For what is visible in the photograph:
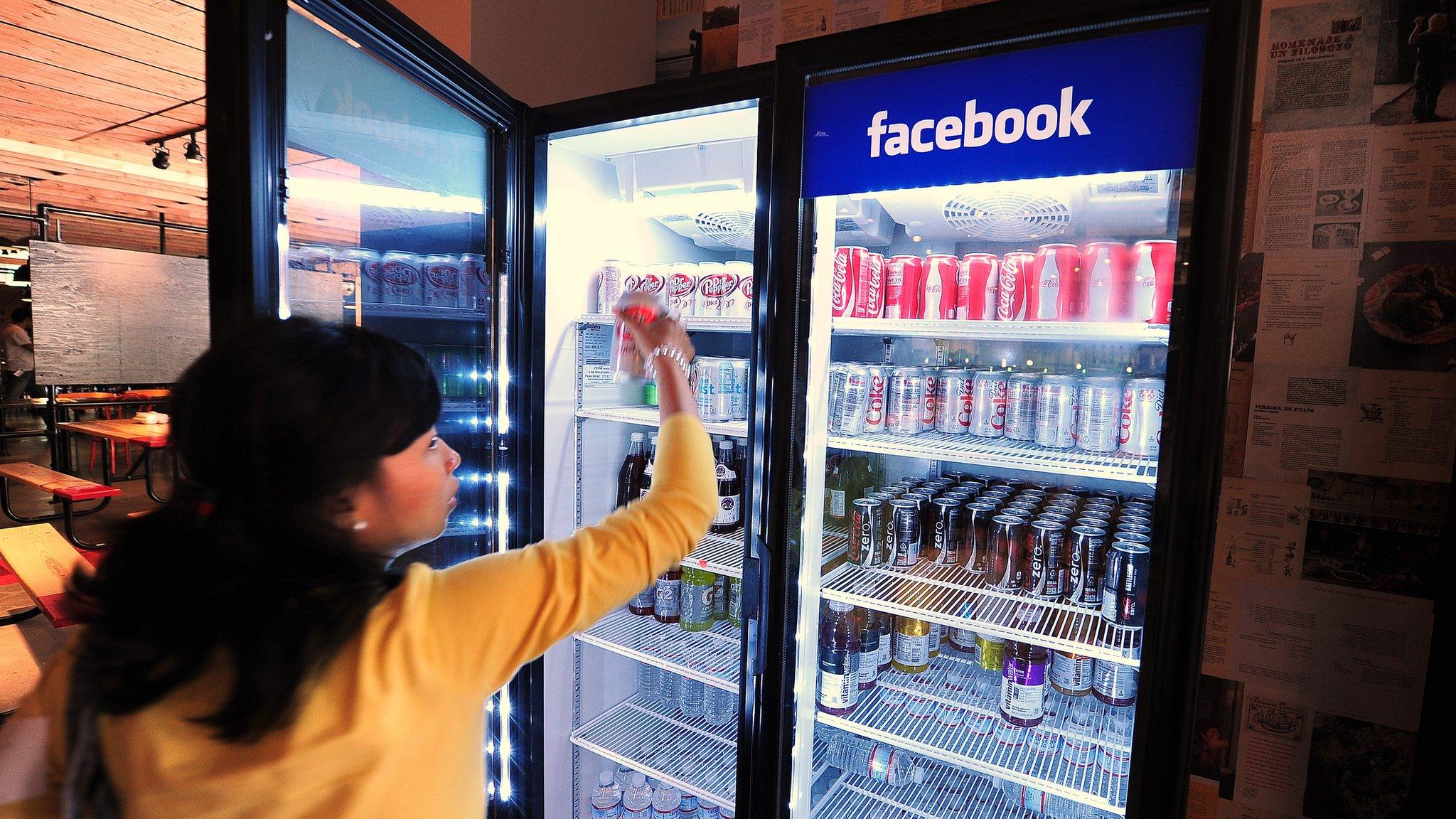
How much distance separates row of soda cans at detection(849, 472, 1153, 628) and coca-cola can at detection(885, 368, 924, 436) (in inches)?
7.9

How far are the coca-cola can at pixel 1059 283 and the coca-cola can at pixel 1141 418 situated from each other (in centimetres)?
20

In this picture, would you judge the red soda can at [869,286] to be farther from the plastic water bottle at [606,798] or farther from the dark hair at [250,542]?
the plastic water bottle at [606,798]

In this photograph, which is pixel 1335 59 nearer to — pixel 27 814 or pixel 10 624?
pixel 27 814

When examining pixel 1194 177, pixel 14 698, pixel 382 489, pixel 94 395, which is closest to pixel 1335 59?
pixel 1194 177

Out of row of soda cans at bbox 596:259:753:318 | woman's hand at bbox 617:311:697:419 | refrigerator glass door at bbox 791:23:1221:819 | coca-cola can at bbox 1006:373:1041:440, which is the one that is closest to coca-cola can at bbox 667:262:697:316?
row of soda cans at bbox 596:259:753:318

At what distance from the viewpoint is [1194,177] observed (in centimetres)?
114

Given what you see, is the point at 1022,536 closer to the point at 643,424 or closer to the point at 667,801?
the point at 643,424

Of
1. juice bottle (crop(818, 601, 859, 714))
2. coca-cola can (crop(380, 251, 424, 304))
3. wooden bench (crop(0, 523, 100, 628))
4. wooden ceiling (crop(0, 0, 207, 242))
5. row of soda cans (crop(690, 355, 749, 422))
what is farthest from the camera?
wooden bench (crop(0, 523, 100, 628))

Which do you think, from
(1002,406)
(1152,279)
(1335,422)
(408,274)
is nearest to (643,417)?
(408,274)

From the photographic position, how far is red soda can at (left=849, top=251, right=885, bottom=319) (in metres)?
1.81

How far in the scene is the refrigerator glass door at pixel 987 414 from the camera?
133 centimetres

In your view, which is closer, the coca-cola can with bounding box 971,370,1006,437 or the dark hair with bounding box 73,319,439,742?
the dark hair with bounding box 73,319,439,742

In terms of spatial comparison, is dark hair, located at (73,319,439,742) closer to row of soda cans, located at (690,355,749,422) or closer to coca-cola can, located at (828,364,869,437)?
coca-cola can, located at (828,364,869,437)

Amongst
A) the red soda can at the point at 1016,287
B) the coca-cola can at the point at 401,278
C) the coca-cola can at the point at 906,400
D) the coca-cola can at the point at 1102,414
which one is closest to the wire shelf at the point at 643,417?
the coca-cola can at the point at 906,400
